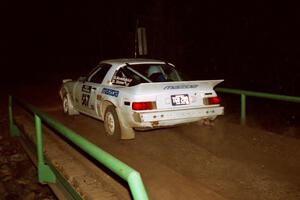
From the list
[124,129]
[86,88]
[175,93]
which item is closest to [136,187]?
[175,93]

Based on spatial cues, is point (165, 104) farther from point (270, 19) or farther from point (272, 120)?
point (270, 19)

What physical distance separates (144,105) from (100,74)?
2.13 meters

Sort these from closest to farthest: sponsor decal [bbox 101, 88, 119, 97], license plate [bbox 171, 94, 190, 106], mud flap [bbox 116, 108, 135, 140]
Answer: license plate [bbox 171, 94, 190, 106]
mud flap [bbox 116, 108, 135, 140]
sponsor decal [bbox 101, 88, 119, 97]

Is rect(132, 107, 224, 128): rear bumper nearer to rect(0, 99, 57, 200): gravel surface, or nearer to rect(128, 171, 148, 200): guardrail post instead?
rect(0, 99, 57, 200): gravel surface

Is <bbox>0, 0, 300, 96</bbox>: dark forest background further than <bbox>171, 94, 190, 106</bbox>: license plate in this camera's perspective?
Yes

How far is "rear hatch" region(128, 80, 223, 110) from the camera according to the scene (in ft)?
23.0

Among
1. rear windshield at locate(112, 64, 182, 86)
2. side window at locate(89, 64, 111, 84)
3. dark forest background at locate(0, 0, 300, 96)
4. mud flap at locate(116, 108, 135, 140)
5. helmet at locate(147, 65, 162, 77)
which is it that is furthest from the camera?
dark forest background at locate(0, 0, 300, 96)

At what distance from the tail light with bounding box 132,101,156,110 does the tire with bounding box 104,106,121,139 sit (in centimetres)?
68

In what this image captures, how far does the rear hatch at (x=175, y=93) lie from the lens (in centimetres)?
701

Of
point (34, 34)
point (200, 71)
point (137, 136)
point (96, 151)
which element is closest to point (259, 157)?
point (137, 136)

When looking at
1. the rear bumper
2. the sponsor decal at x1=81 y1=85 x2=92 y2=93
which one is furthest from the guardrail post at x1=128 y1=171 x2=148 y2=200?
the sponsor decal at x1=81 y1=85 x2=92 y2=93

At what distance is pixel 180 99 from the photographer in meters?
7.28

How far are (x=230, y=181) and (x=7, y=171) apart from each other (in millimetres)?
4875

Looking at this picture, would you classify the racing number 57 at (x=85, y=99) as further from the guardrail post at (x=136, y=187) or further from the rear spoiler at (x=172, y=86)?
the guardrail post at (x=136, y=187)
